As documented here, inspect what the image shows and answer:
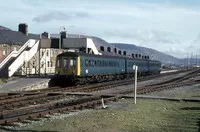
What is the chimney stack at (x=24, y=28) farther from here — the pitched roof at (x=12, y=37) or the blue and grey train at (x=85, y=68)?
the blue and grey train at (x=85, y=68)

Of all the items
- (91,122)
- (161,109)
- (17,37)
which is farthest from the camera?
(17,37)

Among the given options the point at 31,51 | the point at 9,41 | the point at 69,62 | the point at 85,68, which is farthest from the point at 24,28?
the point at 69,62

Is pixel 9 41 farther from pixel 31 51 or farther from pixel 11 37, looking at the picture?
pixel 31 51

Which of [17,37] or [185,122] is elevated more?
[17,37]

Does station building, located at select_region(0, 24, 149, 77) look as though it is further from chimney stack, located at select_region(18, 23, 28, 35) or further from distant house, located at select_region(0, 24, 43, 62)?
chimney stack, located at select_region(18, 23, 28, 35)

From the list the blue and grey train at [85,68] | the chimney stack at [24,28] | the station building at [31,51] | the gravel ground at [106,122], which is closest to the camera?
the gravel ground at [106,122]

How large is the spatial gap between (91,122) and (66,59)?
22966mm

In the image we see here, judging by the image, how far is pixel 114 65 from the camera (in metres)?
45.2

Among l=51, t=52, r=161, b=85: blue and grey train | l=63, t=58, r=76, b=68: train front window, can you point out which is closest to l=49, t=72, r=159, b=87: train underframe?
l=51, t=52, r=161, b=85: blue and grey train

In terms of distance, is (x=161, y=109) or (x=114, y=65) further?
(x=114, y=65)

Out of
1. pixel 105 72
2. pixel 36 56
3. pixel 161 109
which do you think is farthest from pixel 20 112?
pixel 36 56

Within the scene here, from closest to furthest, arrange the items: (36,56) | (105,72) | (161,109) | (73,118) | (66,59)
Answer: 1. (73,118)
2. (161,109)
3. (66,59)
4. (105,72)
5. (36,56)

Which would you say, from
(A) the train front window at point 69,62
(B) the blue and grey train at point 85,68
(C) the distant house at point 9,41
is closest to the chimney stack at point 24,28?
(C) the distant house at point 9,41

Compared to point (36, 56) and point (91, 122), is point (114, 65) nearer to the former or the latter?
point (36, 56)
